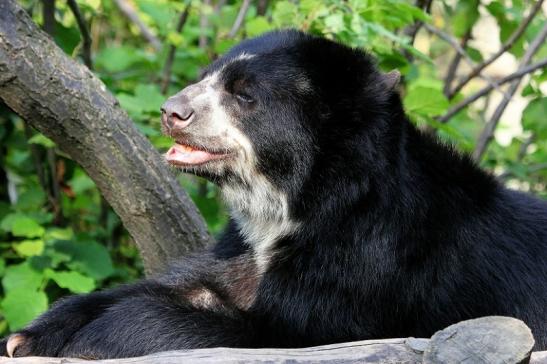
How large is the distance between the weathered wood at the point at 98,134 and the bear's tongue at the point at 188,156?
1.90ft

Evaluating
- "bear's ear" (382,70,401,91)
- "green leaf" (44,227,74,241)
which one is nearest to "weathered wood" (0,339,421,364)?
"bear's ear" (382,70,401,91)

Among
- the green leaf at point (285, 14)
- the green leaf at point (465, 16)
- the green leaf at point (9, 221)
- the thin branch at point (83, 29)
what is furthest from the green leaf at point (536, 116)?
the green leaf at point (9, 221)

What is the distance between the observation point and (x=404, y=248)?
4.14m

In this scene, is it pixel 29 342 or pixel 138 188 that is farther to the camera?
pixel 138 188

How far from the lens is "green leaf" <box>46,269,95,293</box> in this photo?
17.9 feet

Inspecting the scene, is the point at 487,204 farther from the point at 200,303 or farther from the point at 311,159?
the point at 200,303

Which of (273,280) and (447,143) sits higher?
(447,143)

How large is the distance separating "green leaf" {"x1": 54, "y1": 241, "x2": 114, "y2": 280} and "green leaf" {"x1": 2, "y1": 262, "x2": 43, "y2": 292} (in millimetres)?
257

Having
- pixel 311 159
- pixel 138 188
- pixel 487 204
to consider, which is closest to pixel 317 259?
pixel 311 159

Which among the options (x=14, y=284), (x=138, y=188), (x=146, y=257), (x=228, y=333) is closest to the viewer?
(x=228, y=333)

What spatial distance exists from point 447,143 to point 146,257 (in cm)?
184

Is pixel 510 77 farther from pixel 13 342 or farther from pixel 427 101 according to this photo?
pixel 13 342

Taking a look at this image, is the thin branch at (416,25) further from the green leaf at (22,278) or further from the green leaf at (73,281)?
the green leaf at (22,278)

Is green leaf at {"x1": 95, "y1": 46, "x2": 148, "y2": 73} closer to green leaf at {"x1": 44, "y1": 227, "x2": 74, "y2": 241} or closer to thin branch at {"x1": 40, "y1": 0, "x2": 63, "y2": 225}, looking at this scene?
thin branch at {"x1": 40, "y1": 0, "x2": 63, "y2": 225}
